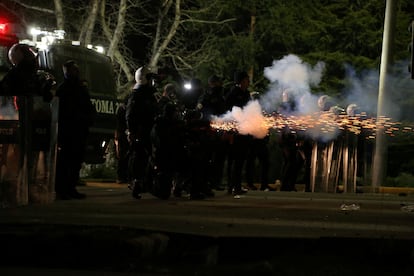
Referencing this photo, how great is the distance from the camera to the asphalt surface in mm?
8453

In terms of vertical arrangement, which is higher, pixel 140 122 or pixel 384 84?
pixel 384 84

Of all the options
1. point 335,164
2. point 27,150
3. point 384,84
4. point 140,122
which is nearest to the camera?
point 27,150

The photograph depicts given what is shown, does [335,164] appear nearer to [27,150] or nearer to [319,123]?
[319,123]

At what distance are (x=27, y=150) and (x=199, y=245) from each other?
152 inches

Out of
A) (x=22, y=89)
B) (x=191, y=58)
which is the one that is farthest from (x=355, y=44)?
(x=22, y=89)

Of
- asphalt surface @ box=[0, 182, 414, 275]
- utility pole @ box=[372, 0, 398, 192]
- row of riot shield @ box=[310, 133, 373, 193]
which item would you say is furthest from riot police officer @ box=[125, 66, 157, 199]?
utility pole @ box=[372, 0, 398, 192]

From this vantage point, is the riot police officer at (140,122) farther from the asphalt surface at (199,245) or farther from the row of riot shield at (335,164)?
the row of riot shield at (335,164)

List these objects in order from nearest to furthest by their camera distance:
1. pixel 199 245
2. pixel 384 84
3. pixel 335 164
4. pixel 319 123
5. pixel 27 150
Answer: pixel 199 245 → pixel 27 150 → pixel 319 123 → pixel 335 164 → pixel 384 84

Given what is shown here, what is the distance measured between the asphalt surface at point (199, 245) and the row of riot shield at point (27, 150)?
922 millimetres

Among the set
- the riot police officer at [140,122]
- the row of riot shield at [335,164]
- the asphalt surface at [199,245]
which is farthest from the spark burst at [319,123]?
the asphalt surface at [199,245]

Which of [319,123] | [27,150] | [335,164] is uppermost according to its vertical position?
[319,123]

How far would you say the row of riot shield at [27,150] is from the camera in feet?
38.5

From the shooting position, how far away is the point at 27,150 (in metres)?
12.1

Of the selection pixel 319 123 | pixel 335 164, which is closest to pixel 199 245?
pixel 319 123
